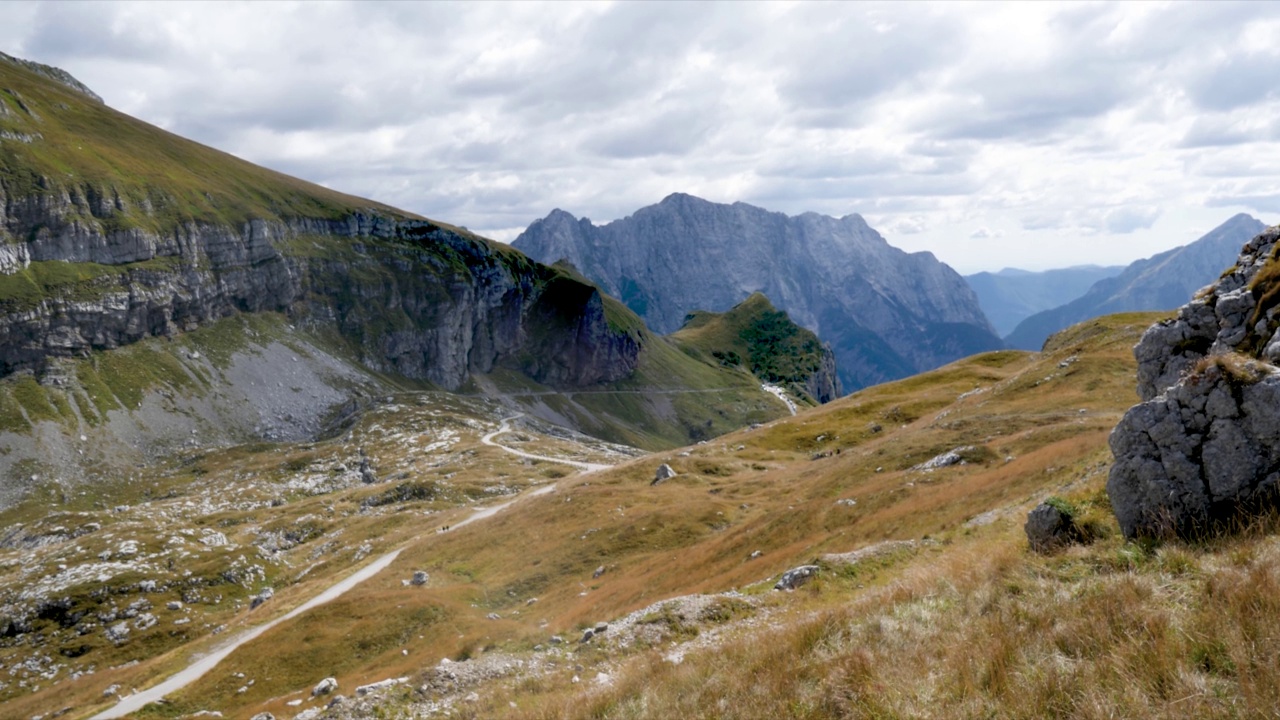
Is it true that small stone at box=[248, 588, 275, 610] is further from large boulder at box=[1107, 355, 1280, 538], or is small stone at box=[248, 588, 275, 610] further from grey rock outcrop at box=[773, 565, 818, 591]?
large boulder at box=[1107, 355, 1280, 538]

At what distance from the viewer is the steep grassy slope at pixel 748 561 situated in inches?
532

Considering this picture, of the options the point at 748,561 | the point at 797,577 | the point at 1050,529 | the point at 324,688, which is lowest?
the point at 324,688

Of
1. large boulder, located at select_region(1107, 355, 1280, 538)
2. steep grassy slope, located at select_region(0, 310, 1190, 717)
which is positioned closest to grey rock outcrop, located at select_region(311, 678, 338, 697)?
steep grassy slope, located at select_region(0, 310, 1190, 717)

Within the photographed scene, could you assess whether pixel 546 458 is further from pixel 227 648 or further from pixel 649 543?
pixel 649 543

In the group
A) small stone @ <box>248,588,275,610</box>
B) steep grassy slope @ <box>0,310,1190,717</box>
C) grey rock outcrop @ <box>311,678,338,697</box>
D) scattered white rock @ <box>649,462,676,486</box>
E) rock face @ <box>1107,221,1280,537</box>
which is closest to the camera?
rock face @ <box>1107,221,1280,537</box>

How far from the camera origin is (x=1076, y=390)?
63844 mm

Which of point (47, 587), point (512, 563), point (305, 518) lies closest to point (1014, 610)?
point (512, 563)

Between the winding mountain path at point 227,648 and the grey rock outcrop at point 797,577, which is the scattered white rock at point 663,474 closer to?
the winding mountain path at point 227,648

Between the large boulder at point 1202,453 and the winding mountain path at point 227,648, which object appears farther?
the winding mountain path at point 227,648

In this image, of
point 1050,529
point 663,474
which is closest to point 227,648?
point 663,474

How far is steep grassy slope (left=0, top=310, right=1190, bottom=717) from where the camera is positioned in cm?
1352

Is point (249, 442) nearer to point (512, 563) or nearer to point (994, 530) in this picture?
point (512, 563)

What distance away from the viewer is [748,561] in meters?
39.6

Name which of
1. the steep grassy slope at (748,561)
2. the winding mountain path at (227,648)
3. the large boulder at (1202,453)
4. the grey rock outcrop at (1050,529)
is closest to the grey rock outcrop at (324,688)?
the steep grassy slope at (748,561)
